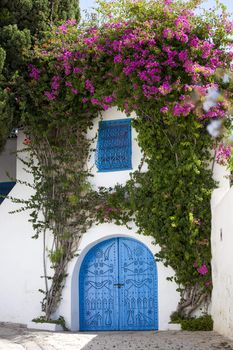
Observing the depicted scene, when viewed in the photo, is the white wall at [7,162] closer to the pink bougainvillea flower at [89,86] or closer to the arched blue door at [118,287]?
the pink bougainvillea flower at [89,86]

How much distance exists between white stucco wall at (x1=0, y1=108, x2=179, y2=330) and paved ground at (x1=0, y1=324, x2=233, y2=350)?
103 centimetres

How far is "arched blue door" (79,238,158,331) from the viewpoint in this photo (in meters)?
10.9

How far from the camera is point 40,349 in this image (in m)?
8.62

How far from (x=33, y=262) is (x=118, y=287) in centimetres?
172

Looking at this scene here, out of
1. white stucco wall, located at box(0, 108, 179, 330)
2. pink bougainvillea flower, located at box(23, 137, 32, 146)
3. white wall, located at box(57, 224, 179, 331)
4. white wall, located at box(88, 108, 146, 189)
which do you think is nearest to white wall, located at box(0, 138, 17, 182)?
white stucco wall, located at box(0, 108, 179, 330)

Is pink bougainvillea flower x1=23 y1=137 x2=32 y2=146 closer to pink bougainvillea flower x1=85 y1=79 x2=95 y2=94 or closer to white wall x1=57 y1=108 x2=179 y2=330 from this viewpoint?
white wall x1=57 y1=108 x2=179 y2=330

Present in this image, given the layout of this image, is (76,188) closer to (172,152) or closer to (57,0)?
(172,152)

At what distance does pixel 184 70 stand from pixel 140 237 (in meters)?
3.05

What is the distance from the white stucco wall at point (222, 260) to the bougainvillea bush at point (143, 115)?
1.11ft

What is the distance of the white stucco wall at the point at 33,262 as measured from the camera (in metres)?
10.8

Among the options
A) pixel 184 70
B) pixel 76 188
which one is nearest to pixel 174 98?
pixel 184 70

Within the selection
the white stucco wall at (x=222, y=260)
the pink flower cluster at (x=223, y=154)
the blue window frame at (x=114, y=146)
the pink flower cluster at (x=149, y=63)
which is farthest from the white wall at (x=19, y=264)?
the pink flower cluster at (x=223, y=154)

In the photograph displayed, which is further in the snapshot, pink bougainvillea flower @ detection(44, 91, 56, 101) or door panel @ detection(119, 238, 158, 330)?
pink bougainvillea flower @ detection(44, 91, 56, 101)

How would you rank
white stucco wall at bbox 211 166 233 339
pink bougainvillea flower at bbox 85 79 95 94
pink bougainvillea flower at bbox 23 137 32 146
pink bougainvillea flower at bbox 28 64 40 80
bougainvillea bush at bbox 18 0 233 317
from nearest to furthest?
white stucco wall at bbox 211 166 233 339 → bougainvillea bush at bbox 18 0 233 317 → pink bougainvillea flower at bbox 85 79 95 94 → pink bougainvillea flower at bbox 28 64 40 80 → pink bougainvillea flower at bbox 23 137 32 146
